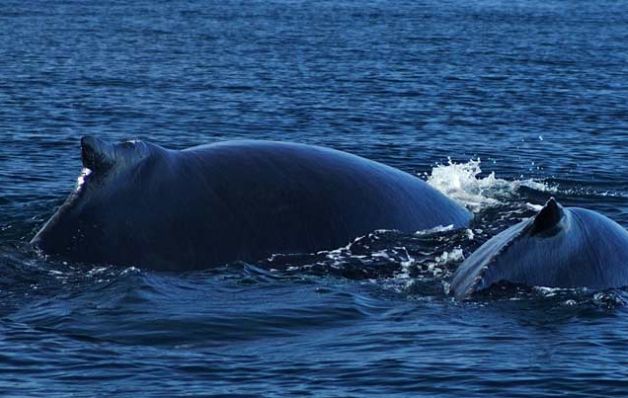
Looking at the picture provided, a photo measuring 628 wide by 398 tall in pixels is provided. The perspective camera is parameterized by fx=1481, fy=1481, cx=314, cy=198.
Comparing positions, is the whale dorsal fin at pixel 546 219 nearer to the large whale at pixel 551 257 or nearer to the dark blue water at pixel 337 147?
the large whale at pixel 551 257

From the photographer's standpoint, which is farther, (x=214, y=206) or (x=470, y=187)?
(x=470, y=187)

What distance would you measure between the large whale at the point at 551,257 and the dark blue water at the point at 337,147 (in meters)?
0.14

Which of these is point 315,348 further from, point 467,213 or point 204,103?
point 204,103

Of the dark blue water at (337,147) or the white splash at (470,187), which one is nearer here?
the dark blue water at (337,147)

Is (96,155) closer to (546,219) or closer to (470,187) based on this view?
(546,219)

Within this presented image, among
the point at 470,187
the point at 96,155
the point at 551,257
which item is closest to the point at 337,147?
the point at 470,187

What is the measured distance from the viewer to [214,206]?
43.1 ft

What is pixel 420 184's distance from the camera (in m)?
14.6

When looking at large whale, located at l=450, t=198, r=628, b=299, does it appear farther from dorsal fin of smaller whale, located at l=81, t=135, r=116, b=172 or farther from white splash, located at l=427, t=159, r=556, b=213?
white splash, located at l=427, t=159, r=556, b=213

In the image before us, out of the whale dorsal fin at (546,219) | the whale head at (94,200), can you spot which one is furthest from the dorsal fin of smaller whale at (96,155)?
the whale dorsal fin at (546,219)

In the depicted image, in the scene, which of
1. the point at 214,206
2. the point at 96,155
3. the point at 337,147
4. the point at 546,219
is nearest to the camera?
the point at 546,219

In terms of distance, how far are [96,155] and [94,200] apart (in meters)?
0.39

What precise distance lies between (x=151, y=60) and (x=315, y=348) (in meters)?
36.1

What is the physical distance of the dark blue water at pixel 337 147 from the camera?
1121 centimetres
